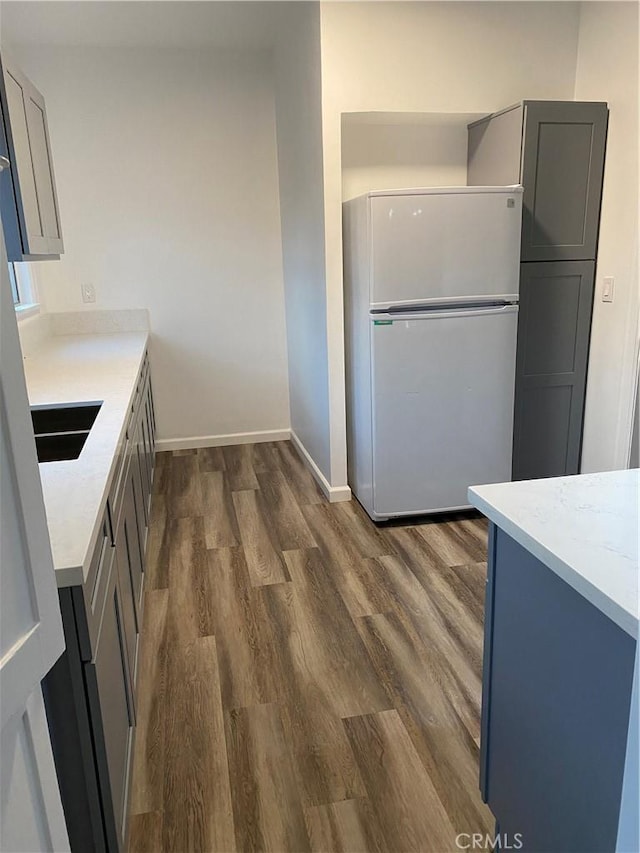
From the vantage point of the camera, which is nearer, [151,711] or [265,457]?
[151,711]

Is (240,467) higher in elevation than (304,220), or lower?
lower

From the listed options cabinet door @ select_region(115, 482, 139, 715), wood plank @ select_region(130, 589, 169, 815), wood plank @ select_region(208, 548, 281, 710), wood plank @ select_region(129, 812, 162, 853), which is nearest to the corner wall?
wood plank @ select_region(208, 548, 281, 710)

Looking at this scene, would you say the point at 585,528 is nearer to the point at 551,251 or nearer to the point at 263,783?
the point at 263,783

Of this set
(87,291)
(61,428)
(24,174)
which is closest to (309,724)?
(61,428)

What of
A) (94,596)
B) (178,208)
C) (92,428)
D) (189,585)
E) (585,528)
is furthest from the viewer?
(178,208)

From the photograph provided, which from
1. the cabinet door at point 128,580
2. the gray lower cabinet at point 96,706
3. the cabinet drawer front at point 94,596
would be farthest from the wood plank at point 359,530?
the cabinet drawer front at point 94,596

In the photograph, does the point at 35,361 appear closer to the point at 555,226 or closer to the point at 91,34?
the point at 91,34

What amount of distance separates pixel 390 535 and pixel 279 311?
7.21ft

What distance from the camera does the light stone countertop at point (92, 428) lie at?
129 centimetres

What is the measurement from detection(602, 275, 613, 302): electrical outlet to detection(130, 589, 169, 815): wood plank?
2.65m

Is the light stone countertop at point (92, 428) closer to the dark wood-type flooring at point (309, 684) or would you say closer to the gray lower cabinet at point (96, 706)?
the gray lower cabinet at point (96, 706)

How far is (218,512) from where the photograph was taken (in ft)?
11.9

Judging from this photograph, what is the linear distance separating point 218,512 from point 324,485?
670 millimetres

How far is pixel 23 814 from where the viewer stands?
76 centimetres
